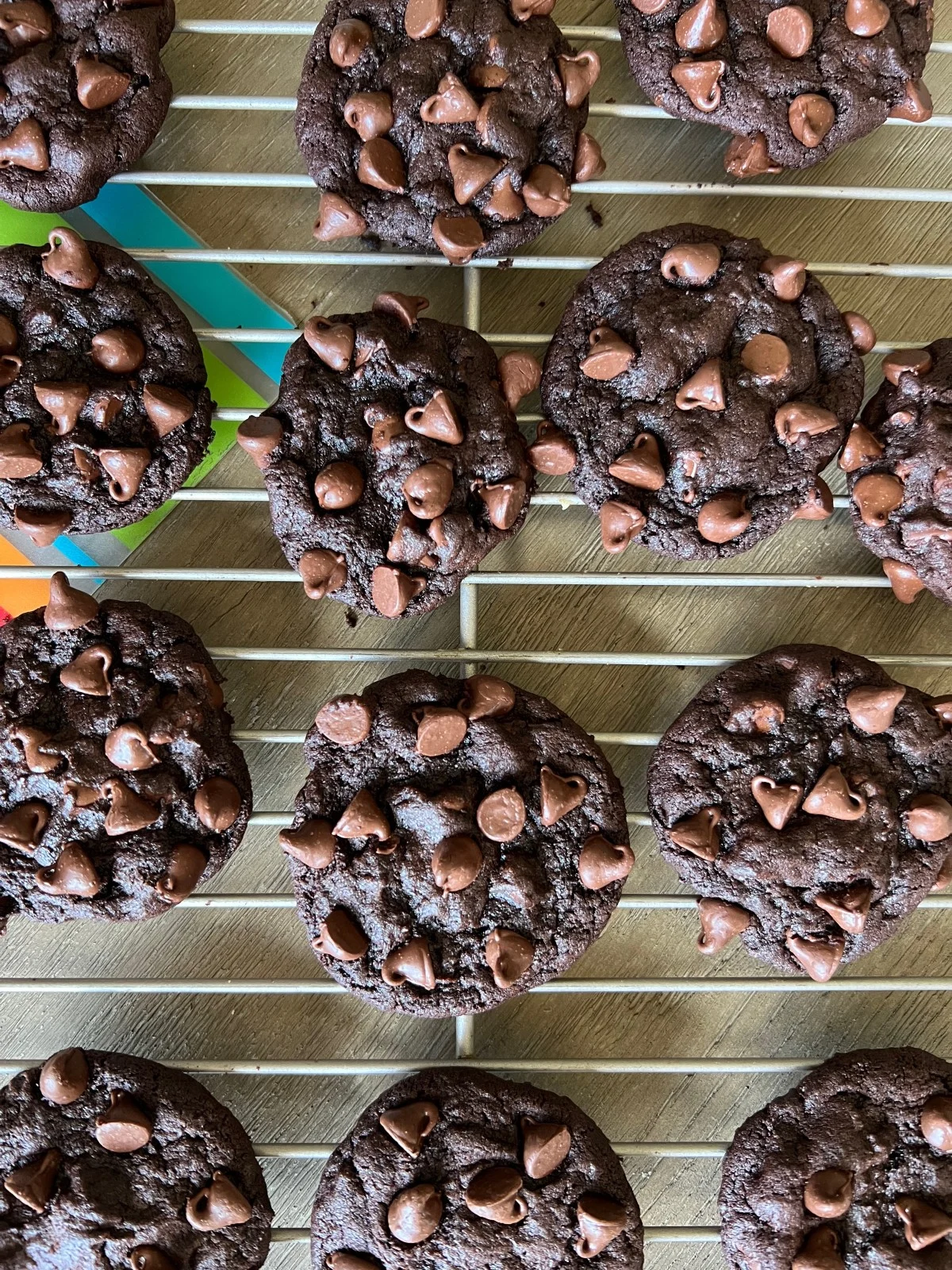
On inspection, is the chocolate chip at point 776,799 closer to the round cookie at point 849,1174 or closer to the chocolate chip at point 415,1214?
the round cookie at point 849,1174

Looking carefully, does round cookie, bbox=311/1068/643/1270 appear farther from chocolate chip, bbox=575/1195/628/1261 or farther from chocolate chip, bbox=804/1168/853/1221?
chocolate chip, bbox=804/1168/853/1221

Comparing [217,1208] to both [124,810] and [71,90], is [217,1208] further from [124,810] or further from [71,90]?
[71,90]

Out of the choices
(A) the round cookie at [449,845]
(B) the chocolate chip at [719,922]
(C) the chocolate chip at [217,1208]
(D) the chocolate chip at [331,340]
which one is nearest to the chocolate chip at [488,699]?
(A) the round cookie at [449,845]

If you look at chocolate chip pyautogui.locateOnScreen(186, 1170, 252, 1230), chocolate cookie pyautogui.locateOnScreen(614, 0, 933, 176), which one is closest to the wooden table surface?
chocolate cookie pyautogui.locateOnScreen(614, 0, 933, 176)

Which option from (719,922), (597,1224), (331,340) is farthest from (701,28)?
(597,1224)

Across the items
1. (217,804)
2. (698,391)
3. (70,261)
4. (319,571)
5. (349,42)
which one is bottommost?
(217,804)
